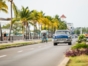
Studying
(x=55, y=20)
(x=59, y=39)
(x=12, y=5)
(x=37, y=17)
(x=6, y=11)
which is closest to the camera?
(x=59, y=39)

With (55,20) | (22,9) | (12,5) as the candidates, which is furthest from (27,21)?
(55,20)

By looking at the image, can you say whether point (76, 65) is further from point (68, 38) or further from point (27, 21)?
point (27, 21)

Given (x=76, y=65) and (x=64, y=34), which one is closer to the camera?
(x=76, y=65)

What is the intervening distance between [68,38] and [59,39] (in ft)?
3.85

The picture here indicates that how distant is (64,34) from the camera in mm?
39406

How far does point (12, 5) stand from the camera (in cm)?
5403

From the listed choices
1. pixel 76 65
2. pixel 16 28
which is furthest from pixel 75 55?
pixel 16 28

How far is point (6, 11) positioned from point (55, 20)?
105764 mm

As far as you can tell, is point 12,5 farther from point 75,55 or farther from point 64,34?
point 75,55

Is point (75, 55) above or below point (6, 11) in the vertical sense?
below

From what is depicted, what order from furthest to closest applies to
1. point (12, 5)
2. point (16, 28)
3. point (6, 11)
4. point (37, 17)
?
point (16, 28) < point (37, 17) < point (12, 5) < point (6, 11)

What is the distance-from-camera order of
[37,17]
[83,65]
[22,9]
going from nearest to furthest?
[83,65] < [22,9] < [37,17]

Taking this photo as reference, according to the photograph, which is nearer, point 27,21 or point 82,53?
point 82,53

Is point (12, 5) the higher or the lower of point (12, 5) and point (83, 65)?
the higher
